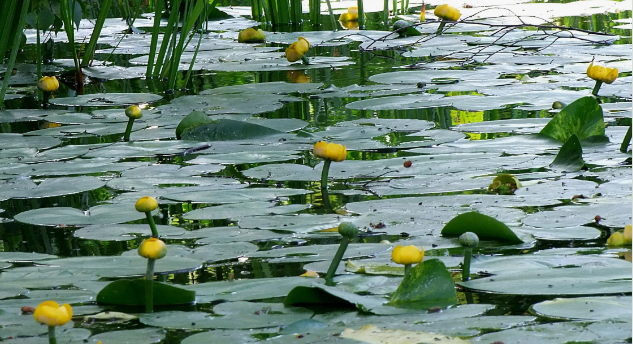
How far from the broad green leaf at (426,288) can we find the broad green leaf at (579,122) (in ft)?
3.59

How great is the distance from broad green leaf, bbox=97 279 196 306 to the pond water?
0.02 metres

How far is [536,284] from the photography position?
1188 mm

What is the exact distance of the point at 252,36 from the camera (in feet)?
15.5

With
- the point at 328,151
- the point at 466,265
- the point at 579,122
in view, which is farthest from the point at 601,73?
the point at 466,265

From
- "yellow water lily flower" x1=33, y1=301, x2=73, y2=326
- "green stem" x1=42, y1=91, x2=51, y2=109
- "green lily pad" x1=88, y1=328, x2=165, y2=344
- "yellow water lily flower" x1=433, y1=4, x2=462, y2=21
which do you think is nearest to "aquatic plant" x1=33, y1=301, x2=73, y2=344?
"yellow water lily flower" x1=33, y1=301, x2=73, y2=326

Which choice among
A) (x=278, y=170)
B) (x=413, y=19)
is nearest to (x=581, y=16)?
(x=413, y=19)

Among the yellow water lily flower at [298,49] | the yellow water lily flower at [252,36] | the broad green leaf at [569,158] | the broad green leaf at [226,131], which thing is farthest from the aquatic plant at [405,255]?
the yellow water lily flower at [252,36]

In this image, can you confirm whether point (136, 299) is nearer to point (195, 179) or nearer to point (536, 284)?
point (536, 284)

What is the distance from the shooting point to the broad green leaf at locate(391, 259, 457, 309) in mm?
1163

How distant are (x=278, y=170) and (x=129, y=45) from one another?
298 cm

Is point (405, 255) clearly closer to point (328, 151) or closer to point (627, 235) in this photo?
point (627, 235)

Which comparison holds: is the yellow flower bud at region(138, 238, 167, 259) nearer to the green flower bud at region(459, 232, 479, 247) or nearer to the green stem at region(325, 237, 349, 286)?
the green stem at region(325, 237, 349, 286)

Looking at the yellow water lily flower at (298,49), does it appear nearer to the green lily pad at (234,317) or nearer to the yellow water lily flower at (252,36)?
the yellow water lily flower at (252,36)

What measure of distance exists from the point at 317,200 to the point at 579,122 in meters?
0.77
